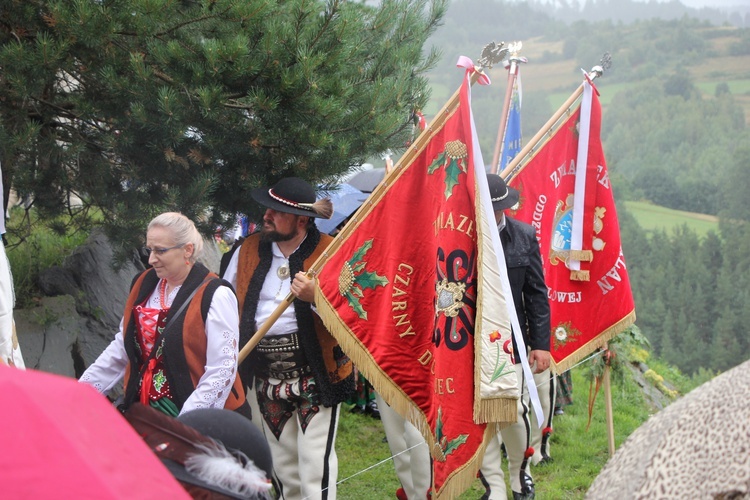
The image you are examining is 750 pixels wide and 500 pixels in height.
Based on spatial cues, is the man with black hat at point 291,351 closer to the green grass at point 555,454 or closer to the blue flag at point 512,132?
the green grass at point 555,454

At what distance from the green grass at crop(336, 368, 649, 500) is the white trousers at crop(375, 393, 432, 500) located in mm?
134

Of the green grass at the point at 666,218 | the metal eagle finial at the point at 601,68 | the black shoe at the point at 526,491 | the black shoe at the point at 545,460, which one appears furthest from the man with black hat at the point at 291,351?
the green grass at the point at 666,218

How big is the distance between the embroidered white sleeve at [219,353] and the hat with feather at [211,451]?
171cm

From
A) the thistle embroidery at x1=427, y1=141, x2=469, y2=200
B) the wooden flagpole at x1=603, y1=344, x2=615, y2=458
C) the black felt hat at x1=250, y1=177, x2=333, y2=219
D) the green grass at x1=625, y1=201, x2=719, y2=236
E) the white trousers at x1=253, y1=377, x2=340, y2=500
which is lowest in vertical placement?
the green grass at x1=625, y1=201, x2=719, y2=236

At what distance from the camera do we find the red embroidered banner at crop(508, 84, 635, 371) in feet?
21.4

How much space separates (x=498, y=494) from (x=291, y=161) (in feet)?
8.00

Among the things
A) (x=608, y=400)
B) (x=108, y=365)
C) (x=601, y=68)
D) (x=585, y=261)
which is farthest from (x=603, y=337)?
(x=108, y=365)

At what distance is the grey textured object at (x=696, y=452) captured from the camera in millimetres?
1766

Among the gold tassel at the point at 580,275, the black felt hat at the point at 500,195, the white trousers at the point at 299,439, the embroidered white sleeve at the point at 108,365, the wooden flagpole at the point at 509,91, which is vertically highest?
the wooden flagpole at the point at 509,91

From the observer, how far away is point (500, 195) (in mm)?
5672

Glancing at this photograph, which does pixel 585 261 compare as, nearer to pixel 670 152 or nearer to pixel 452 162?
pixel 452 162

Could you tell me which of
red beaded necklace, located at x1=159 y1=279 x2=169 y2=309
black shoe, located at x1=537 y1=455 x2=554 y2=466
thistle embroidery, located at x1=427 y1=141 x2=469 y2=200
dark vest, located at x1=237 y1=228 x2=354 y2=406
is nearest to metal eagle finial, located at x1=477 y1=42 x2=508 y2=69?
thistle embroidery, located at x1=427 y1=141 x2=469 y2=200

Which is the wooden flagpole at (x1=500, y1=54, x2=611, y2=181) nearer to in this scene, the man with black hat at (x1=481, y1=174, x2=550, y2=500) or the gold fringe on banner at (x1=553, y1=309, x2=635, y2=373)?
the man with black hat at (x1=481, y1=174, x2=550, y2=500)

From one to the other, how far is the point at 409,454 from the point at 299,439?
0.86m
